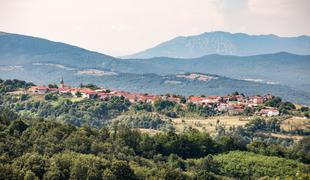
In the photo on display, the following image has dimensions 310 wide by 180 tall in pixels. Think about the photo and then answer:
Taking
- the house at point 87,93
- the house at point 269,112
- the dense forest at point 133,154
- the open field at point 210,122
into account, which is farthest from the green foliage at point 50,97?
the house at point 269,112

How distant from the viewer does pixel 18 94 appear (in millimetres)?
121250

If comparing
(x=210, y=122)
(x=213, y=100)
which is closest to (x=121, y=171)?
(x=210, y=122)

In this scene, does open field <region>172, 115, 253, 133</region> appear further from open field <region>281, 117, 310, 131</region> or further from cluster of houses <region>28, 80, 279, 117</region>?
cluster of houses <region>28, 80, 279, 117</region>

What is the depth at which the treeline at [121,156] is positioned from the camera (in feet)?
160

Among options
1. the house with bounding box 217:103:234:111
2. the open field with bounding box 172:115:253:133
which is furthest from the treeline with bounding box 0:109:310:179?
the house with bounding box 217:103:234:111

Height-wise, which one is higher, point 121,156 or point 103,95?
point 103,95

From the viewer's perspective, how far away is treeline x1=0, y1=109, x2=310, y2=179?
160ft

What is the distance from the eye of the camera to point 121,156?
59188 millimetres

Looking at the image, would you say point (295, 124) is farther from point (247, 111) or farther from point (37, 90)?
point (37, 90)

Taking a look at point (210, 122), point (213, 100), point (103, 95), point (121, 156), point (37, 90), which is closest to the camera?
point (121, 156)

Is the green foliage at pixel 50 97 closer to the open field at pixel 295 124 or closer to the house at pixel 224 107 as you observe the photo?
the house at pixel 224 107

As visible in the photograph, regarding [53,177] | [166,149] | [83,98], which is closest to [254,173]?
[166,149]

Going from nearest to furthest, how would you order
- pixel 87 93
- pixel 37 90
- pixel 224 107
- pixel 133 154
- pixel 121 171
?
pixel 121 171 < pixel 133 154 < pixel 224 107 < pixel 37 90 < pixel 87 93

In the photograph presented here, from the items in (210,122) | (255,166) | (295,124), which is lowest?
(255,166)
